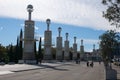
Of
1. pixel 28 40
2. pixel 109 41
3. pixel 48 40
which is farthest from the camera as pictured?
pixel 48 40

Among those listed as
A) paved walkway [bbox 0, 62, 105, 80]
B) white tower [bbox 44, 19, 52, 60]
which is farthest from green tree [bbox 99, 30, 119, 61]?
white tower [bbox 44, 19, 52, 60]

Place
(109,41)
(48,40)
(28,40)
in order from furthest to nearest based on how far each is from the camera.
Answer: (48,40), (28,40), (109,41)

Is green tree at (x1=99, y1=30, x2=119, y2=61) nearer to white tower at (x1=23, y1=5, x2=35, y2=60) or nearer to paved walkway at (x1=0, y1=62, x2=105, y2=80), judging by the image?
paved walkway at (x1=0, y1=62, x2=105, y2=80)

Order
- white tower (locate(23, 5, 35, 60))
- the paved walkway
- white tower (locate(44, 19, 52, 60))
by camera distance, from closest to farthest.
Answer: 1. the paved walkway
2. white tower (locate(23, 5, 35, 60))
3. white tower (locate(44, 19, 52, 60))

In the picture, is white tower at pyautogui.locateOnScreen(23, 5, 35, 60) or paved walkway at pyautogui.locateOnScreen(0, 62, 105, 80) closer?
paved walkway at pyautogui.locateOnScreen(0, 62, 105, 80)

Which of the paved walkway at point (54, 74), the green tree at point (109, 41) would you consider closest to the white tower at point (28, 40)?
the green tree at point (109, 41)

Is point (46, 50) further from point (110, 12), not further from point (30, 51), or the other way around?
point (110, 12)

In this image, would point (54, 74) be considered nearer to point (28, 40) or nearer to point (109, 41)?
point (109, 41)

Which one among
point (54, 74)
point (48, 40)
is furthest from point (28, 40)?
point (54, 74)

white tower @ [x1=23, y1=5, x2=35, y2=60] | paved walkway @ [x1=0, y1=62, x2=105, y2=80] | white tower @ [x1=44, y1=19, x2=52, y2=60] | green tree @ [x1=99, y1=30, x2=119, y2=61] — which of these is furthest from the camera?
white tower @ [x1=44, y1=19, x2=52, y2=60]

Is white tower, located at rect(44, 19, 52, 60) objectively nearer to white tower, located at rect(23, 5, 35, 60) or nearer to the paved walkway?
white tower, located at rect(23, 5, 35, 60)

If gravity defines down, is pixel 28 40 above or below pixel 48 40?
below

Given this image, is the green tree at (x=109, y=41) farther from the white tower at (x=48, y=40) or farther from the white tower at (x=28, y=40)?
the white tower at (x=48, y=40)

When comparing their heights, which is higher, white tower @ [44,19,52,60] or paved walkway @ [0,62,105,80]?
white tower @ [44,19,52,60]
